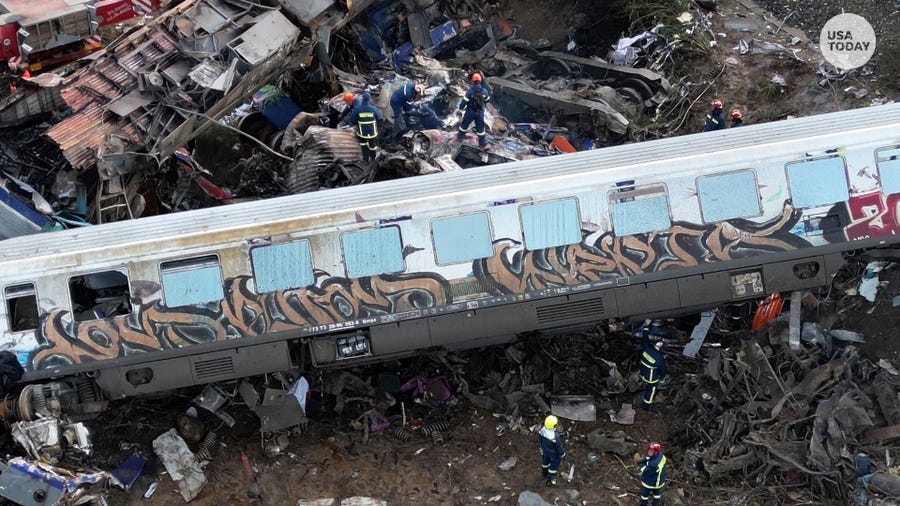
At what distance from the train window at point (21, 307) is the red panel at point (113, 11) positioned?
6.47 metres

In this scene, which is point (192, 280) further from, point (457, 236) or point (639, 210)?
point (639, 210)

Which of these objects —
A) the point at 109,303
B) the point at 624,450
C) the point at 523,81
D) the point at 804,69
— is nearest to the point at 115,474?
the point at 109,303

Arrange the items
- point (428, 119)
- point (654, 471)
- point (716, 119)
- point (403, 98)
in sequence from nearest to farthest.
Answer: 1. point (654, 471)
2. point (716, 119)
3. point (403, 98)
4. point (428, 119)

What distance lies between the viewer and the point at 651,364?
39.0 feet

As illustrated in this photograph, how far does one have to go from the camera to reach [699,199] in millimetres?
11742

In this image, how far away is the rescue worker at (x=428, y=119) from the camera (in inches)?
622

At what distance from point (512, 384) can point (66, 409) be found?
553 cm

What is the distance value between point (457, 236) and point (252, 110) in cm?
621

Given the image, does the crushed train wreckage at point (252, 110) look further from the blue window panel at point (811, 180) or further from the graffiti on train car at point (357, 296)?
the blue window panel at point (811, 180)

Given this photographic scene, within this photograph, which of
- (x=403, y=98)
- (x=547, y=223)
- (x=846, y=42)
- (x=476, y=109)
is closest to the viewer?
(x=547, y=223)

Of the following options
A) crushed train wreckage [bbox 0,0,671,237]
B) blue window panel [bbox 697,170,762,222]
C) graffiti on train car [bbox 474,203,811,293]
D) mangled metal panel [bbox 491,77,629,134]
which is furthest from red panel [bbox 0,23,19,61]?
blue window panel [bbox 697,170,762,222]

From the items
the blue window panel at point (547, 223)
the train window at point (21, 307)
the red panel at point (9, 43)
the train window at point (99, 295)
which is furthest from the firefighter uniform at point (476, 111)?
the red panel at point (9, 43)

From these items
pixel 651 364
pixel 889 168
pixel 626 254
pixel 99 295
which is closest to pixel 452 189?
pixel 626 254

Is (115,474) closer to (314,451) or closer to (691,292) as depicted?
(314,451)
